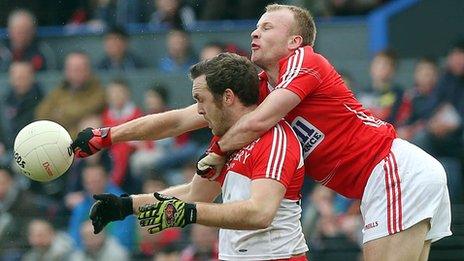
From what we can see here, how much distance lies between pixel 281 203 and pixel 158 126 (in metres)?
1.06

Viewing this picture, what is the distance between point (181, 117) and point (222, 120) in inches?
27.0

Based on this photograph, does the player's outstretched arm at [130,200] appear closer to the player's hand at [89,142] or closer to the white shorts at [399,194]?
the player's hand at [89,142]

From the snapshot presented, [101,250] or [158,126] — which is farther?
[101,250]

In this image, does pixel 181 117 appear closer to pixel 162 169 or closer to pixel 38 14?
pixel 162 169

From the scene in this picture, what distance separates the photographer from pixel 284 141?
623 centimetres

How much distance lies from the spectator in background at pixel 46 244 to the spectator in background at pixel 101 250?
133mm

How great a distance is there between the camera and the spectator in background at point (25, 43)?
13.0 m

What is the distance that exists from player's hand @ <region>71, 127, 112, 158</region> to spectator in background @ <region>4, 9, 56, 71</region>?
20.8 ft

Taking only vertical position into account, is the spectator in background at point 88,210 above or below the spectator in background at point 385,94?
below

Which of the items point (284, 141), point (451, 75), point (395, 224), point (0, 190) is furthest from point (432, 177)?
point (0, 190)

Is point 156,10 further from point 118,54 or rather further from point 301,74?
point 301,74

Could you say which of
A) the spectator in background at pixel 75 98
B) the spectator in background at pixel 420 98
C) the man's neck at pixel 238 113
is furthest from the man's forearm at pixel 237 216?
the spectator in background at pixel 75 98

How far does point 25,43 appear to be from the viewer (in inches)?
516

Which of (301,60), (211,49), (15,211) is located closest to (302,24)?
(301,60)
